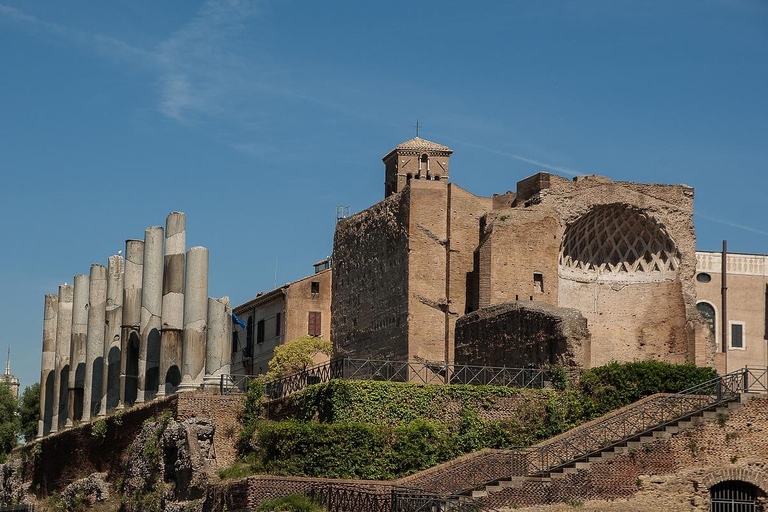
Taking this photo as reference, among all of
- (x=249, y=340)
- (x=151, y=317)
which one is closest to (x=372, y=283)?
(x=151, y=317)

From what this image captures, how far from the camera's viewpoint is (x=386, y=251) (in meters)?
58.5

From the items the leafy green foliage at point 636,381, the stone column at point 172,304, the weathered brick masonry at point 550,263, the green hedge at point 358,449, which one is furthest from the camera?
the weathered brick masonry at point 550,263

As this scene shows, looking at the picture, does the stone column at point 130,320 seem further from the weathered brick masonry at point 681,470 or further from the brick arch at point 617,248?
the weathered brick masonry at point 681,470

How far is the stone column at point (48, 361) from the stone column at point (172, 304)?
45.0ft

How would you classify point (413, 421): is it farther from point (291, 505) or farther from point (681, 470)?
point (681, 470)

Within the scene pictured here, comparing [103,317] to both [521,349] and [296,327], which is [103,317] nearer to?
[296,327]

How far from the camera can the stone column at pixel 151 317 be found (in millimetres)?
51812

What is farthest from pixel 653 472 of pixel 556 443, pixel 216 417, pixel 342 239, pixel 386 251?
pixel 342 239

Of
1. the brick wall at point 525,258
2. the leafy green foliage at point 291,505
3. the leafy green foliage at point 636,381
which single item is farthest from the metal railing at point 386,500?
the brick wall at point 525,258

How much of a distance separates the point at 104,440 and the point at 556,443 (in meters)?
17.1

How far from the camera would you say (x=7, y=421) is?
76.6 meters

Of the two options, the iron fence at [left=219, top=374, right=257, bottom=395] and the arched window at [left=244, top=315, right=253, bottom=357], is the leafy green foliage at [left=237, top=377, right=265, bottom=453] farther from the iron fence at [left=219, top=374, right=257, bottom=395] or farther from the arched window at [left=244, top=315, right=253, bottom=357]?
the arched window at [left=244, top=315, right=253, bottom=357]

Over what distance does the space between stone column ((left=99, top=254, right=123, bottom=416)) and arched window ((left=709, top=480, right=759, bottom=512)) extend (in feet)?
73.2

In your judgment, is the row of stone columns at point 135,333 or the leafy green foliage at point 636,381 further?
the row of stone columns at point 135,333
